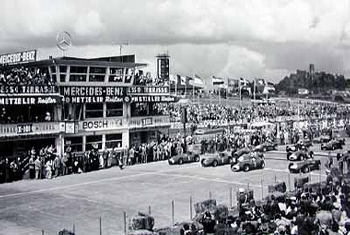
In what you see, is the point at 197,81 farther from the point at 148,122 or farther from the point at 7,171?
the point at 7,171

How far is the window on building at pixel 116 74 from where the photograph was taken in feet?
167

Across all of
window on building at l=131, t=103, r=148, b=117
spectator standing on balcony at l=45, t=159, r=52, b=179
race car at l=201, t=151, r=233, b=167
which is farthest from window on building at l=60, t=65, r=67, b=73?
→ race car at l=201, t=151, r=233, b=167

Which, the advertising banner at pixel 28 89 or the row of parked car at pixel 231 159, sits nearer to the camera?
the advertising banner at pixel 28 89

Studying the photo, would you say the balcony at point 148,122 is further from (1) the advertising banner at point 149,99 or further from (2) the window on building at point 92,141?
(2) the window on building at point 92,141

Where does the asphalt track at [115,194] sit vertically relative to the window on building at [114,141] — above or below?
below

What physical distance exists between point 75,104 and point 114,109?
15.7 ft

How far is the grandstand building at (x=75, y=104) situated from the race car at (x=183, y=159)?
7.00 meters

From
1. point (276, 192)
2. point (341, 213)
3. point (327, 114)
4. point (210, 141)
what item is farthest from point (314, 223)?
point (327, 114)

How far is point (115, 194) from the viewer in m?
33.2

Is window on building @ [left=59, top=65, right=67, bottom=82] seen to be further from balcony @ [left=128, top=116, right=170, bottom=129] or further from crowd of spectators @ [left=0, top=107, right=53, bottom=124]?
balcony @ [left=128, top=116, right=170, bottom=129]

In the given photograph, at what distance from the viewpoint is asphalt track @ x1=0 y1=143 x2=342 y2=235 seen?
25.8 metres

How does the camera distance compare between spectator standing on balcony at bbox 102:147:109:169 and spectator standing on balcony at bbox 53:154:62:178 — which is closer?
spectator standing on balcony at bbox 53:154:62:178

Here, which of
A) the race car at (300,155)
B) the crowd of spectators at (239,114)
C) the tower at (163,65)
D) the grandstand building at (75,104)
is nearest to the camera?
the grandstand building at (75,104)

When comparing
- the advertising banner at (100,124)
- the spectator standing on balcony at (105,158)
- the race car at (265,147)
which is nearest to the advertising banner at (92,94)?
the advertising banner at (100,124)
